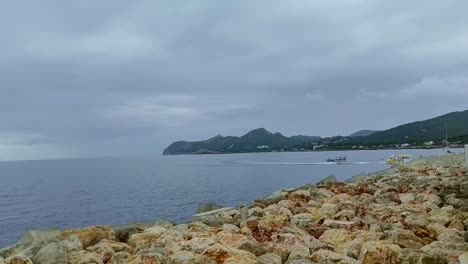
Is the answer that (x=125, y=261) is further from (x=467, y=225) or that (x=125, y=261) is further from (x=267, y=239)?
(x=467, y=225)

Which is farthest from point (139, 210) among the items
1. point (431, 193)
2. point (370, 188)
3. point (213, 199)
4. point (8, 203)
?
point (431, 193)

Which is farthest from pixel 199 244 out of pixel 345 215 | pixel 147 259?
pixel 345 215

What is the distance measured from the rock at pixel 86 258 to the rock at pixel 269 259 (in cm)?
200

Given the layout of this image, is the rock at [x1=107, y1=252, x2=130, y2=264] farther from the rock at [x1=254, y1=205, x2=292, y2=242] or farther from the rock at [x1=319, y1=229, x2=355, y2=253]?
the rock at [x1=319, y1=229, x2=355, y2=253]

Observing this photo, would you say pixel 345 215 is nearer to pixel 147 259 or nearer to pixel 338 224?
pixel 338 224

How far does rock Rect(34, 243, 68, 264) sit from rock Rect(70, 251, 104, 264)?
0.11 metres

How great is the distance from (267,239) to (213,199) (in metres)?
29.3

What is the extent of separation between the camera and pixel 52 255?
6301 mm

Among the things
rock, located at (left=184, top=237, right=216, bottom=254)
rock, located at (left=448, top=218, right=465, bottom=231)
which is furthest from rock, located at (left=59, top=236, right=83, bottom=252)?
rock, located at (left=448, top=218, right=465, bottom=231)

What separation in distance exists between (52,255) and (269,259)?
274 cm

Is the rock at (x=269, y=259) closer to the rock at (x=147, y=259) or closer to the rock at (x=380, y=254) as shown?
the rock at (x=380, y=254)

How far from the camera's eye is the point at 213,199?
36281 millimetres

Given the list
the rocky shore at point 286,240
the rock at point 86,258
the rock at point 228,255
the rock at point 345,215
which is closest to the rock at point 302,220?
the rocky shore at point 286,240

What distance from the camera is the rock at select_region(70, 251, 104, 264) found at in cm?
617
